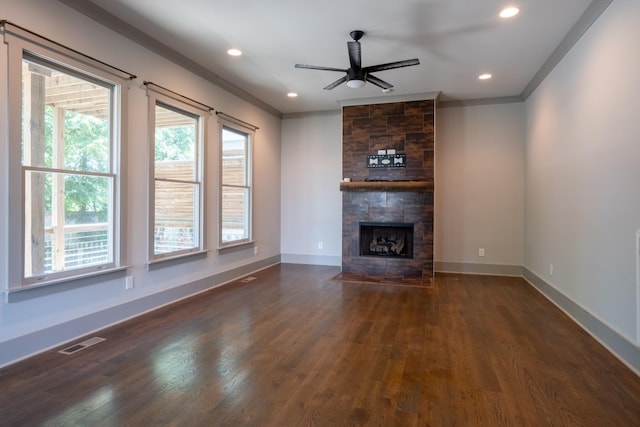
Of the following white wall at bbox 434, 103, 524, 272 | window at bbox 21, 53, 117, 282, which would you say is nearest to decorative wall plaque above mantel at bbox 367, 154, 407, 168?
white wall at bbox 434, 103, 524, 272

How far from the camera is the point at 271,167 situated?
21.5ft

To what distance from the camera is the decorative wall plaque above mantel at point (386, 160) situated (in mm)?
5652

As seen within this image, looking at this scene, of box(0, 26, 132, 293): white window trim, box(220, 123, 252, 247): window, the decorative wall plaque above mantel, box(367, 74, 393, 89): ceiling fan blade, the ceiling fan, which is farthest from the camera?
the decorative wall plaque above mantel

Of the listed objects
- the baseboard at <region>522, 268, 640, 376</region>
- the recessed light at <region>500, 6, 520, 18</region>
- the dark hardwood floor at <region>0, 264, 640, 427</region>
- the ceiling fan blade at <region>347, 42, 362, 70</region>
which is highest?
the recessed light at <region>500, 6, 520, 18</region>

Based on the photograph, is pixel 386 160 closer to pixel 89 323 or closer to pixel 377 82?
pixel 377 82

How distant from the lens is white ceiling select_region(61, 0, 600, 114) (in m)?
3.09

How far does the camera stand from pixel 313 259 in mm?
6754

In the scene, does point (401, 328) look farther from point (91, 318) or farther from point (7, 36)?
point (7, 36)

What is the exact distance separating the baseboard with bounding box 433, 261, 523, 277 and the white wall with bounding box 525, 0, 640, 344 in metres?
1.16

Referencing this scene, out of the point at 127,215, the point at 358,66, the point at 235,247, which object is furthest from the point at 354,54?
the point at 235,247

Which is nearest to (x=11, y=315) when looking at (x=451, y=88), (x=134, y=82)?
(x=134, y=82)

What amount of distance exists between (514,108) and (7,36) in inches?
251

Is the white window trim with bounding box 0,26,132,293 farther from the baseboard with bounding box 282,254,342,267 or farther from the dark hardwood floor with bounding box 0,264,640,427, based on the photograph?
the baseboard with bounding box 282,254,342,267

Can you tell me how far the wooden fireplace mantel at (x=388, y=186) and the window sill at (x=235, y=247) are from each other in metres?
1.83
